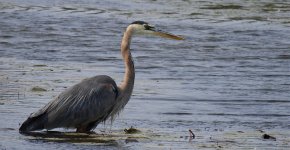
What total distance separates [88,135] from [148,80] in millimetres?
3720

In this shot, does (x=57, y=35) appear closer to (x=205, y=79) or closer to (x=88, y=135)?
(x=205, y=79)

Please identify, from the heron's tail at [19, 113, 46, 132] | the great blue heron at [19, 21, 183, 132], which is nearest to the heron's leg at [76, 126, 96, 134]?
the great blue heron at [19, 21, 183, 132]

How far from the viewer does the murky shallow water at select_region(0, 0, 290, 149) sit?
383 inches

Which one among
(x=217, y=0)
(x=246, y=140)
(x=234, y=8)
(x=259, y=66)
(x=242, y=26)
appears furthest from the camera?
(x=217, y=0)

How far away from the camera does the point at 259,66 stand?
15.0 meters

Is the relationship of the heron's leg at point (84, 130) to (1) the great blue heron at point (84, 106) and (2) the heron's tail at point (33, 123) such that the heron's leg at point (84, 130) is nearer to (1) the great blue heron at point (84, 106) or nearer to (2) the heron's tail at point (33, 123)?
(1) the great blue heron at point (84, 106)

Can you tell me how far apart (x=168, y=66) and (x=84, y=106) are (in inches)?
205

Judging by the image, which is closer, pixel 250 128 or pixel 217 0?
pixel 250 128

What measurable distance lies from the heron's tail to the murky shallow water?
129 mm

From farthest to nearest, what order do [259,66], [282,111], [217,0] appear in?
[217,0] < [259,66] < [282,111]

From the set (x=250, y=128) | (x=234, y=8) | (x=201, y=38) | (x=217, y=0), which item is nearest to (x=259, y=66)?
(x=201, y=38)

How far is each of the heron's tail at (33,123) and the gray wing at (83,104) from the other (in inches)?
1.4

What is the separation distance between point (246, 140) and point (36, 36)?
32.7 feet

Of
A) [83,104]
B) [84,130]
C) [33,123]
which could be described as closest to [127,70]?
[83,104]
